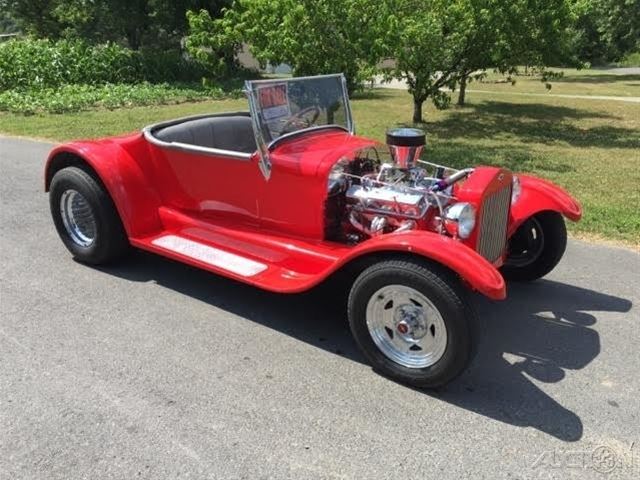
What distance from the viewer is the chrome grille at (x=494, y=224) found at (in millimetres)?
3492

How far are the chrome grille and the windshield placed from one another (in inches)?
54.9

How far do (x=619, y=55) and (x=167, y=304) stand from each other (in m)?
44.0

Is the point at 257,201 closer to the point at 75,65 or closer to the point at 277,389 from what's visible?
the point at 277,389

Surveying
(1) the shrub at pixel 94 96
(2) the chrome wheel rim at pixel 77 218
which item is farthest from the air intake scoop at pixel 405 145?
(1) the shrub at pixel 94 96

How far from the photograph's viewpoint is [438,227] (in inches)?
140

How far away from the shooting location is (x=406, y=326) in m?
3.13

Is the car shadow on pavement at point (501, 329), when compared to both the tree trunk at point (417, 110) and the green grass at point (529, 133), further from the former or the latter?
the tree trunk at point (417, 110)

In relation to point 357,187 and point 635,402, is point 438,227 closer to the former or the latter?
point 357,187

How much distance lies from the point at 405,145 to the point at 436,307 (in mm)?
1226

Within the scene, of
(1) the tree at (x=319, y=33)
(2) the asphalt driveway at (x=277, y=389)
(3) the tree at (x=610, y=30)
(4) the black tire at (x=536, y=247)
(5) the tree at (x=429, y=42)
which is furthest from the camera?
(3) the tree at (x=610, y=30)

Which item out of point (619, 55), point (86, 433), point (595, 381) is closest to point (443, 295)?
point (595, 381)

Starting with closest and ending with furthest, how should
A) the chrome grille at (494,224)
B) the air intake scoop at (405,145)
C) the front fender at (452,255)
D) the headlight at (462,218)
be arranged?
1. the front fender at (452,255)
2. the headlight at (462,218)
3. the chrome grille at (494,224)
4. the air intake scoop at (405,145)

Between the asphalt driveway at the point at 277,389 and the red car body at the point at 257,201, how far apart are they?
38 cm

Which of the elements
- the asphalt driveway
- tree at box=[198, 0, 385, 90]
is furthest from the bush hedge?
the asphalt driveway
